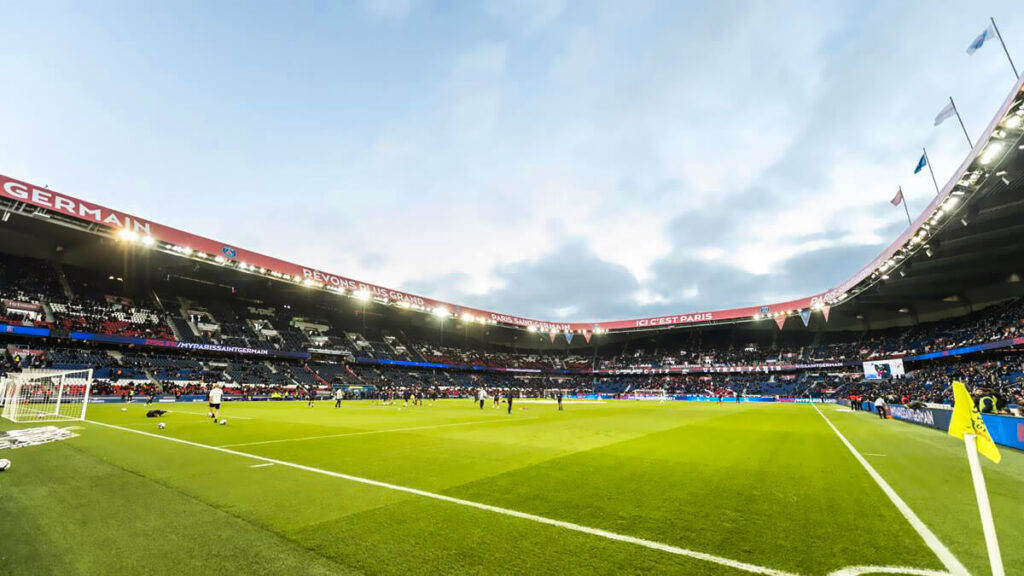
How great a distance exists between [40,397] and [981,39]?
51.4 metres

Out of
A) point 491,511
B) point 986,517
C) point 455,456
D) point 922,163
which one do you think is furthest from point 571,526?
point 922,163

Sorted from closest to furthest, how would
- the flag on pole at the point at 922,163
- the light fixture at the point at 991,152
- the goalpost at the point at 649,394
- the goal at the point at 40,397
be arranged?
1. the light fixture at the point at 991,152
2. the goal at the point at 40,397
3. the flag on pole at the point at 922,163
4. the goalpost at the point at 649,394

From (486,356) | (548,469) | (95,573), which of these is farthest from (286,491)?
(486,356)

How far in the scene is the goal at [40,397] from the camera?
57.3ft

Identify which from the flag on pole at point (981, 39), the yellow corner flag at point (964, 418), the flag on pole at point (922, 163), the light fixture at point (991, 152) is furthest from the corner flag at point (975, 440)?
the flag on pole at point (922, 163)

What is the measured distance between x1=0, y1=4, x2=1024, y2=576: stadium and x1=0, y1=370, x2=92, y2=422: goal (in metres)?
0.25

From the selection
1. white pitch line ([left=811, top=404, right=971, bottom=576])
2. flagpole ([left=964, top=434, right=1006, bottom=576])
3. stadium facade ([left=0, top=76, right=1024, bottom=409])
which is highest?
stadium facade ([left=0, top=76, right=1024, bottom=409])

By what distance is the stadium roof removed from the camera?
18312 mm

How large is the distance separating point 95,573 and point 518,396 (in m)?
55.8

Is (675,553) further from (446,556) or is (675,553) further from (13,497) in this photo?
(13,497)

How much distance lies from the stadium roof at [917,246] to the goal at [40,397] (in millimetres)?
11167

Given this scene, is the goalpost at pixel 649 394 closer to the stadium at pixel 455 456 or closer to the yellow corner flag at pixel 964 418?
the stadium at pixel 455 456

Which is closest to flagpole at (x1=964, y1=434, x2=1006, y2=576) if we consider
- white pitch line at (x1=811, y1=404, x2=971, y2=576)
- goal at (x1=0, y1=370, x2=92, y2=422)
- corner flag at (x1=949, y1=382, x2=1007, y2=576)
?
corner flag at (x1=949, y1=382, x2=1007, y2=576)

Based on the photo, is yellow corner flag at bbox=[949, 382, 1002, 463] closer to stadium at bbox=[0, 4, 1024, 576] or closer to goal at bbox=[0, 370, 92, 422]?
stadium at bbox=[0, 4, 1024, 576]
